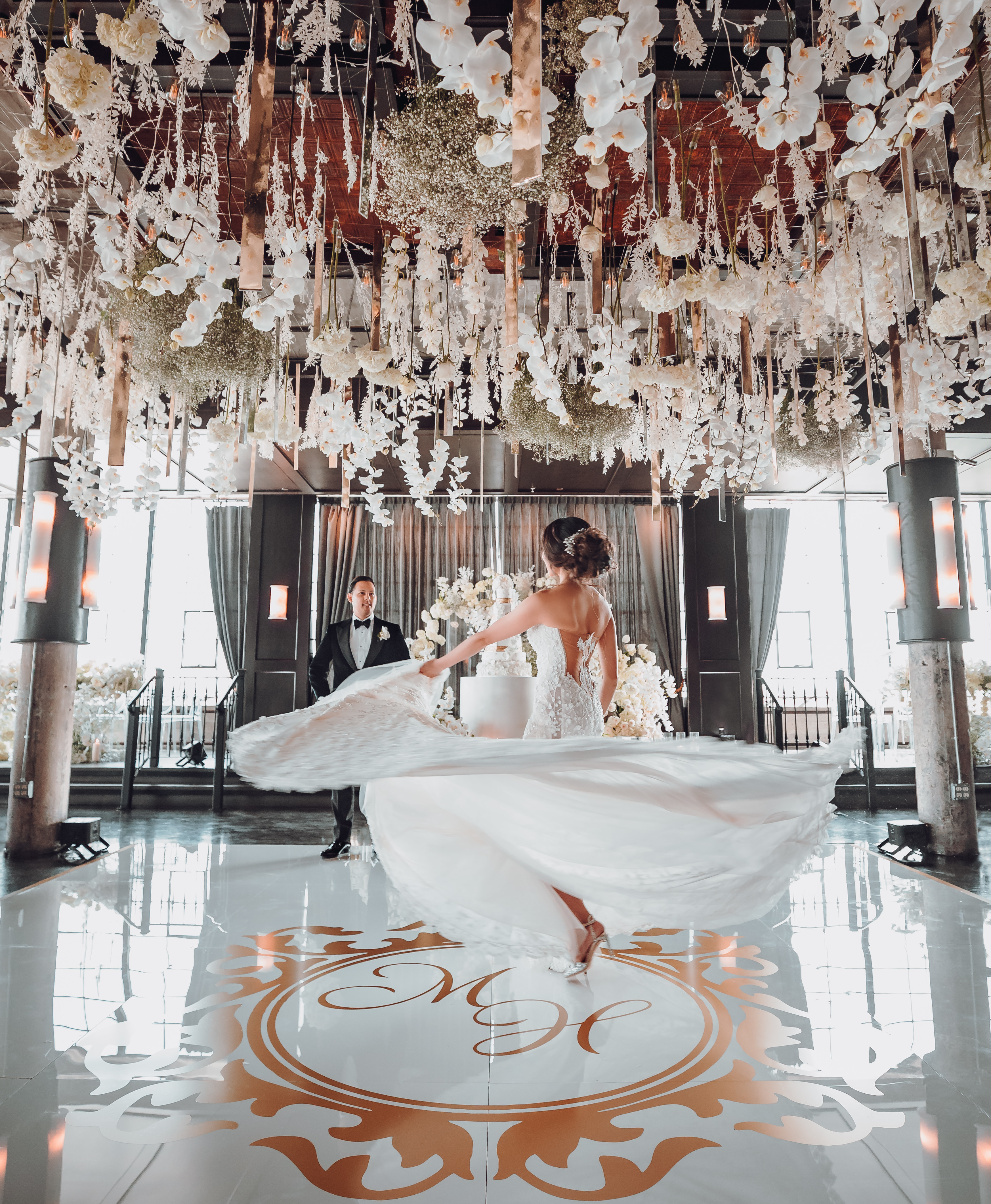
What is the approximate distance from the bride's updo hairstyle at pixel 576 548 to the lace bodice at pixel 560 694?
269 mm

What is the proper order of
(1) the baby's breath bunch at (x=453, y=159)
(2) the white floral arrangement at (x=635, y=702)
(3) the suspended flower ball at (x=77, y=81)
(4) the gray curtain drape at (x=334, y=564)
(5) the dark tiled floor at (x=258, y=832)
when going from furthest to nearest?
1. (4) the gray curtain drape at (x=334, y=564)
2. (2) the white floral arrangement at (x=635, y=702)
3. (5) the dark tiled floor at (x=258, y=832)
4. (1) the baby's breath bunch at (x=453, y=159)
5. (3) the suspended flower ball at (x=77, y=81)

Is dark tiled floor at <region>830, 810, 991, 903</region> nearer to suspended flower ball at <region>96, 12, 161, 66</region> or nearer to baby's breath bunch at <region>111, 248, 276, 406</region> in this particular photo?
baby's breath bunch at <region>111, 248, 276, 406</region>

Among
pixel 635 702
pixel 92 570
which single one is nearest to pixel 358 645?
pixel 635 702

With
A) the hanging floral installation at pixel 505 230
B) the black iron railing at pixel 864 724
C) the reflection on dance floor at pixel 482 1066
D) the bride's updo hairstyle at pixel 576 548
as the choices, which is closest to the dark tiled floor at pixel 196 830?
the reflection on dance floor at pixel 482 1066

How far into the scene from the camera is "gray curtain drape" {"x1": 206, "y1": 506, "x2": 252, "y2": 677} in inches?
418

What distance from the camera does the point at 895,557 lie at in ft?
17.2

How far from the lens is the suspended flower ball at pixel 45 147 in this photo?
63.6 inches

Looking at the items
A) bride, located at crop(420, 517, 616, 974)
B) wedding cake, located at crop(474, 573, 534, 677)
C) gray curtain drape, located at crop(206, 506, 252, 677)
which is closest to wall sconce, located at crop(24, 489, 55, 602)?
wedding cake, located at crop(474, 573, 534, 677)

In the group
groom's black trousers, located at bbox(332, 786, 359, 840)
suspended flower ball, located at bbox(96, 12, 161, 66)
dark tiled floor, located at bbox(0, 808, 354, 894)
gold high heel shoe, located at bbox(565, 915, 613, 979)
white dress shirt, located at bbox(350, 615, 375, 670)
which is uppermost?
suspended flower ball, located at bbox(96, 12, 161, 66)

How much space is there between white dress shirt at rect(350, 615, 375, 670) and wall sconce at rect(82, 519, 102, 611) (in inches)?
73.0

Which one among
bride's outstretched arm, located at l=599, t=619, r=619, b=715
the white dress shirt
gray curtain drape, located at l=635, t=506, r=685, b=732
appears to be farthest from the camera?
gray curtain drape, located at l=635, t=506, r=685, b=732

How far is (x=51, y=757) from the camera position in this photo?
16.3 feet

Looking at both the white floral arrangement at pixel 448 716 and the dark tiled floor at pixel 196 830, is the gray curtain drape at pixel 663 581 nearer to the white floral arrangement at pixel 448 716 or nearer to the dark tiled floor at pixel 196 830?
the white floral arrangement at pixel 448 716

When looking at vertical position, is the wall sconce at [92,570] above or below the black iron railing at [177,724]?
above
